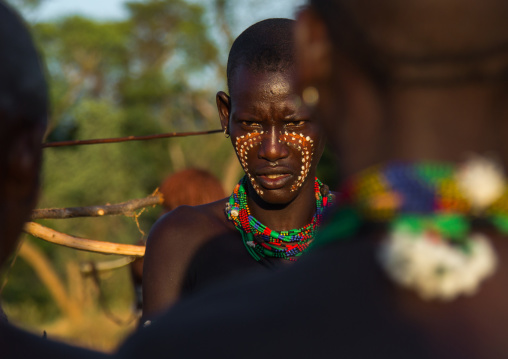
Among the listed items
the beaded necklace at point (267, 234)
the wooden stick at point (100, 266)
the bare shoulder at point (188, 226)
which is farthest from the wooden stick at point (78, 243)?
the wooden stick at point (100, 266)

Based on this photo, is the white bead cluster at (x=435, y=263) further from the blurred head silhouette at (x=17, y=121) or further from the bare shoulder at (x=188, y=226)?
the bare shoulder at (x=188, y=226)

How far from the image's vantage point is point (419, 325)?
40.9 inches

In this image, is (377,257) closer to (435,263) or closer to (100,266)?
(435,263)

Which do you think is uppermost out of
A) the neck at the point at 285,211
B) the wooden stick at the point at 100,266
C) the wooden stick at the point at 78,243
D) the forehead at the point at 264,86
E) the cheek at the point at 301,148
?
the forehead at the point at 264,86

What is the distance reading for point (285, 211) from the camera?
322cm

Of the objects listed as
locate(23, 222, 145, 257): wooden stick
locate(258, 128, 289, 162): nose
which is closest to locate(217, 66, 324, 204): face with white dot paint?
locate(258, 128, 289, 162): nose

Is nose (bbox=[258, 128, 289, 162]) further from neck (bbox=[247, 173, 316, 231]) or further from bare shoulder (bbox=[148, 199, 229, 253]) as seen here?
bare shoulder (bbox=[148, 199, 229, 253])

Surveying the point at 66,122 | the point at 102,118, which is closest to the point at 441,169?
the point at 102,118

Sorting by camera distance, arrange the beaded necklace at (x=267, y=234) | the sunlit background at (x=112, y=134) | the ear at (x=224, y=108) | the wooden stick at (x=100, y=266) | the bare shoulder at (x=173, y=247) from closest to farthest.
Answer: the bare shoulder at (x=173, y=247) < the beaded necklace at (x=267, y=234) < the ear at (x=224, y=108) < the wooden stick at (x=100, y=266) < the sunlit background at (x=112, y=134)

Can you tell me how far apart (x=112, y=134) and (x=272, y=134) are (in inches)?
725

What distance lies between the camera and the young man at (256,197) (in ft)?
10.0

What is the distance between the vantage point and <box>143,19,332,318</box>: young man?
3.06m

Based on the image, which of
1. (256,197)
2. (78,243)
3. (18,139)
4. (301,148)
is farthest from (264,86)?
(18,139)

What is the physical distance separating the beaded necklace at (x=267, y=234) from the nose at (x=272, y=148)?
0.92 ft
